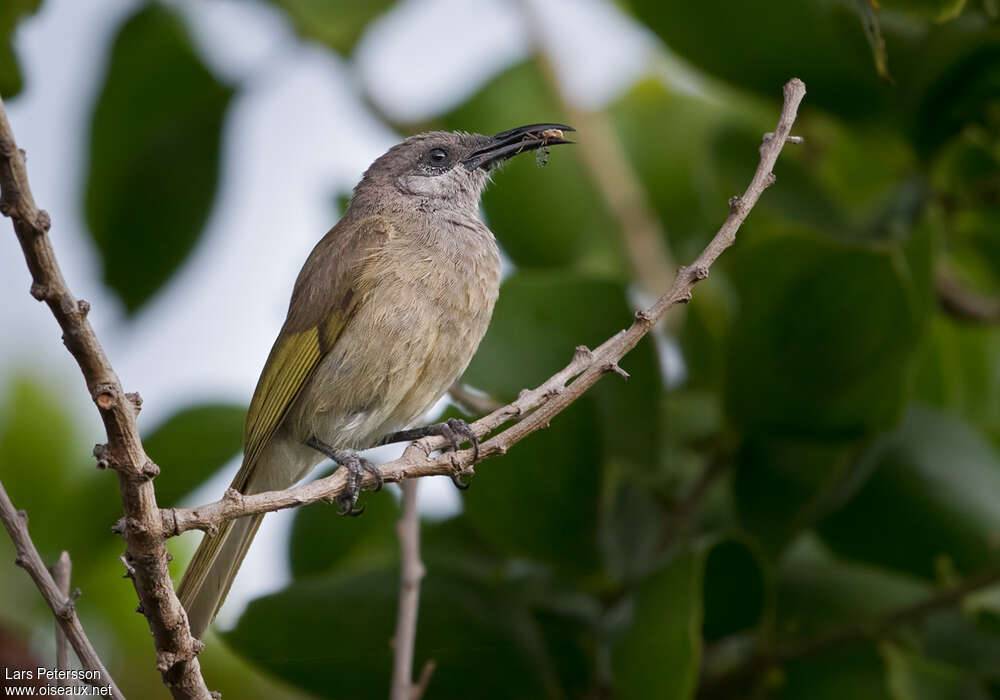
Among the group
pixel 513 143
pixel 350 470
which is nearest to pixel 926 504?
pixel 350 470

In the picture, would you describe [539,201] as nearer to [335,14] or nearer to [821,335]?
[335,14]

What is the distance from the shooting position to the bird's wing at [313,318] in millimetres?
3541

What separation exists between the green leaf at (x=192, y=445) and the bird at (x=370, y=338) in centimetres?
6

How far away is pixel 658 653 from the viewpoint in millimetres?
2648

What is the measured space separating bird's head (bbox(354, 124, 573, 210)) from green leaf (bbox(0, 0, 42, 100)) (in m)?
1.41

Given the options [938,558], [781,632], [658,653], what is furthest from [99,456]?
[938,558]

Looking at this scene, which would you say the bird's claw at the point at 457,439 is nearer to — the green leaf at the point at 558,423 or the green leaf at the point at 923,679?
the green leaf at the point at 558,423

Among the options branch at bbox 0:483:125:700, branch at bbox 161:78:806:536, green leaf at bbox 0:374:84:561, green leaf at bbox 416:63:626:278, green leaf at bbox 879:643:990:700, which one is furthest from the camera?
green leaf at bbox 416:63:626:278

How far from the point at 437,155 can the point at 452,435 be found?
1.59 m

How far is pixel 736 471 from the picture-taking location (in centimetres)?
322

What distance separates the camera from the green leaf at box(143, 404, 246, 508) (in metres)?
3.26

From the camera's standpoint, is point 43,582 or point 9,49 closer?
point 43,582

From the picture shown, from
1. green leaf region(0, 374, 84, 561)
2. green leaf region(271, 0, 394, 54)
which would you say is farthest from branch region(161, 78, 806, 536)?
green leaf region(271, 0, 394, 54)

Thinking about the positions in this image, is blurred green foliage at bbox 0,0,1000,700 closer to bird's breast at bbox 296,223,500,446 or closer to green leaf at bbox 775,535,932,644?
green leaf at bbox 775,535,932,644
